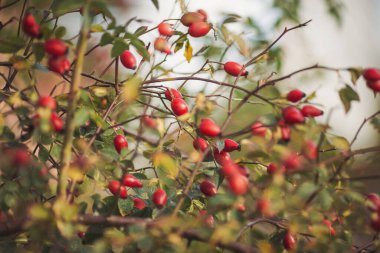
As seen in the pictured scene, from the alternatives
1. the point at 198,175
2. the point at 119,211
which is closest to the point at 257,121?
the point at 198,175

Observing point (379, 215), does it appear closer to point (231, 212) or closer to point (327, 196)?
point (327, 196)

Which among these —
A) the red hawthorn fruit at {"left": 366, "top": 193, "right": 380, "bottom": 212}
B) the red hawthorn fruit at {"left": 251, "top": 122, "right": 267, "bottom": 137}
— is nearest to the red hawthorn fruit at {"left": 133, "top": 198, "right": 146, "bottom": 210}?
the red hawthorn fruit at {"left": 251, "top": 122, "right": 267, "bottom": 137}

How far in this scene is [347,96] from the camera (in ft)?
2.99

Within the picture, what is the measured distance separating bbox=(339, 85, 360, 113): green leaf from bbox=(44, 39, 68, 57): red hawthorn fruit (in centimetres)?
50

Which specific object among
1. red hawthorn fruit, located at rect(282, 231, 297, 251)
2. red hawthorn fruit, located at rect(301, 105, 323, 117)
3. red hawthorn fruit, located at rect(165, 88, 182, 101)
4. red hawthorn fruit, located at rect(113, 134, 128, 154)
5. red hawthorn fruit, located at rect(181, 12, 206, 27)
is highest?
red hawthorn fruit, located at rect(181, 12, 206, 27)

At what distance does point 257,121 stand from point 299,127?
0.08 meters

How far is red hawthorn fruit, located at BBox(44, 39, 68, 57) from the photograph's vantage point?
81 cm

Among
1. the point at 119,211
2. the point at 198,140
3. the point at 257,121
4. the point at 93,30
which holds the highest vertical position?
the point at 93,30

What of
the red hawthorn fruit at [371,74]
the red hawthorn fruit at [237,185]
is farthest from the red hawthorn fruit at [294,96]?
the red hawthorn fruit at [237,185]

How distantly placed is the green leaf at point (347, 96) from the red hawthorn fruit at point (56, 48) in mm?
497

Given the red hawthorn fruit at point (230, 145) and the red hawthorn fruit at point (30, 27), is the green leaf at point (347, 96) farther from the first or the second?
the red hawthorn fruit at point (30, 27)

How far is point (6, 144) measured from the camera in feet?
2.95

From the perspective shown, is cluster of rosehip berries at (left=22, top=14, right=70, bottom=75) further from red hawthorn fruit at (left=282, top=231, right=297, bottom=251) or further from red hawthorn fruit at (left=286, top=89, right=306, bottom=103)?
red hawthorn fruit at (left=282, top=231, right=297, bottom=251)

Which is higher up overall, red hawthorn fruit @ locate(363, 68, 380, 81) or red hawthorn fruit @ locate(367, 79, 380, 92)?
red hawthorn fruit @ locate(363, 68, 380, 81)
